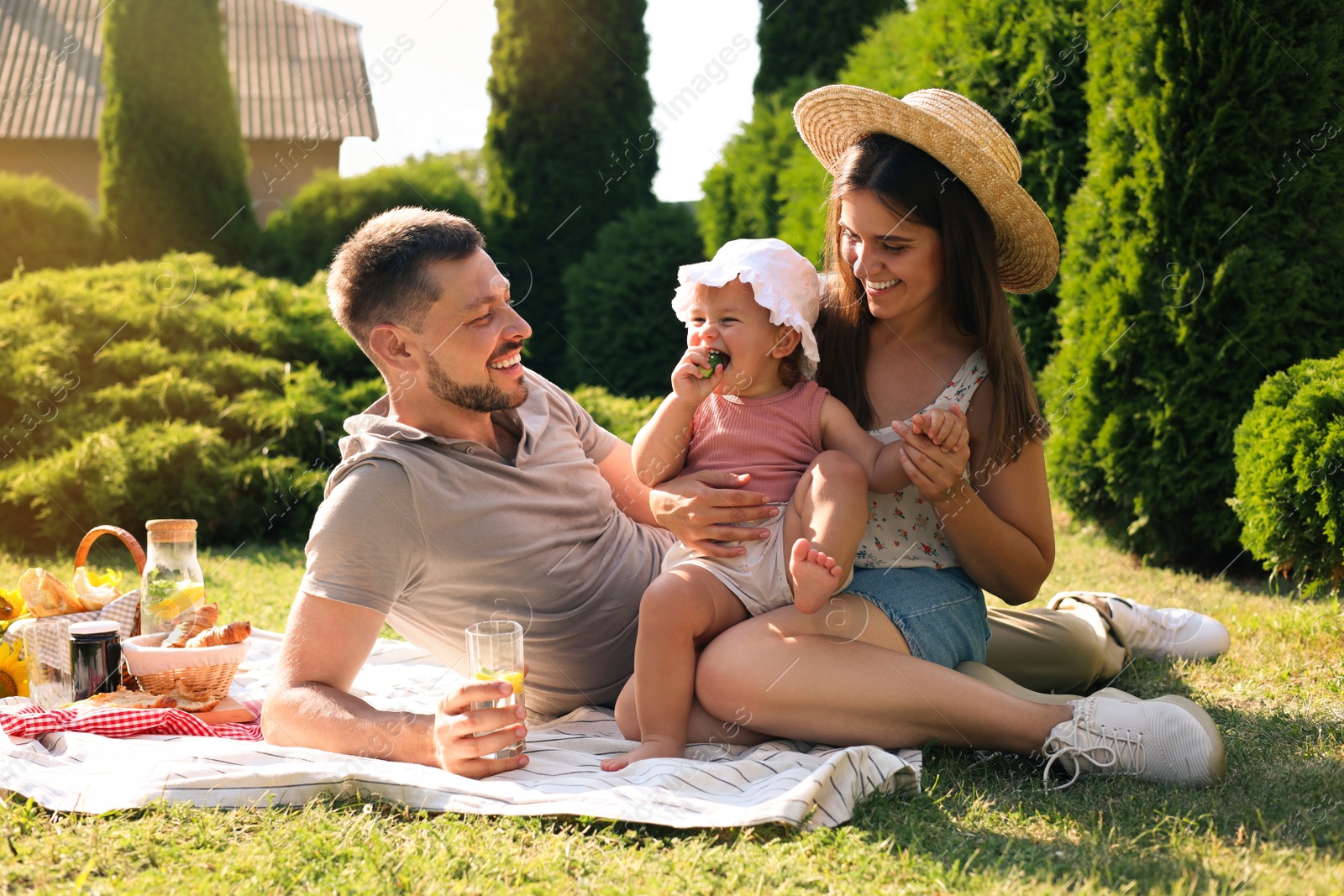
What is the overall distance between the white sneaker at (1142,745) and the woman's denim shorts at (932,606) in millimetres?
382

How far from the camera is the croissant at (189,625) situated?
11.1ft

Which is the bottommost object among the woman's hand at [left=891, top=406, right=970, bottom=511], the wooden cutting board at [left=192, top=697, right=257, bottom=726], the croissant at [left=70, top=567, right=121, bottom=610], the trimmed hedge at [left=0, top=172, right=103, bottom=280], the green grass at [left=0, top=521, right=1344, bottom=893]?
the wooden cutting board at [left=192, top=697, right=257, bottom=726]

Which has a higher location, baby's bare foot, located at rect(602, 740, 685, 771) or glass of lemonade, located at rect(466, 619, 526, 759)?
glass of lemonade, located at rect(466, 619, 526, 759)

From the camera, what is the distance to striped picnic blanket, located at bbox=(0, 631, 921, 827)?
2.46 meters

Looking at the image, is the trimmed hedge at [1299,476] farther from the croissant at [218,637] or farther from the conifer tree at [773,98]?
the conifer tree at [773,98]

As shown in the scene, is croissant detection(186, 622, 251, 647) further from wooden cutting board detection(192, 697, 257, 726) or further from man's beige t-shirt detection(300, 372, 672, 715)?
man's beige t-shirt detection(300, 372, 672, 715)

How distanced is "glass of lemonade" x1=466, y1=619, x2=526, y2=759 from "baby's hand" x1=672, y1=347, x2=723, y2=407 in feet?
2.42

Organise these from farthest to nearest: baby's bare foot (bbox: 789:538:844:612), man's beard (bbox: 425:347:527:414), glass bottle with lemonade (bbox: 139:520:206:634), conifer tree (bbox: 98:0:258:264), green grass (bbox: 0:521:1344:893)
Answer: conifer tree (bbox: 98:0:258:264)
glass bottle with lemonade (bbox: 139:520:206:634)
man's beard (bbox: 425:347:527:414)
baby's bare foot (bbox: 789:538:844:612)
green grass (bbox: 0:521:1344:893)

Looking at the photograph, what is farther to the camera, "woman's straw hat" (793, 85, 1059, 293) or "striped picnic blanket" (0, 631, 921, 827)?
"woman's straw hat" (793, 85, 1059, 293)

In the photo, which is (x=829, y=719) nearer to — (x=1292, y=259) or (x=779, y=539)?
(x=779, y=539)

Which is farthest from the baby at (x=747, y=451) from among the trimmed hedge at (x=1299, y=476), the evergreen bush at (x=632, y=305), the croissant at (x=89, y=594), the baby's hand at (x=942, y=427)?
the evergreen bush at (x=632, y=305)

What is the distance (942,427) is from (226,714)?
2342mm

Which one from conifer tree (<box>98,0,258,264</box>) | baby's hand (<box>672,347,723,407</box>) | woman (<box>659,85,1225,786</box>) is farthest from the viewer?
conifer tree (<box>98,0,258,264</box>)

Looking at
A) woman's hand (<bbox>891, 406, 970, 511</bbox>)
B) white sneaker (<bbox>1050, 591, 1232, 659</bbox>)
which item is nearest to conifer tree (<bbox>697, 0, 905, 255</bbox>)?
white sneaker (<bbox>1050, 591, 1232, 659</bbox>)
